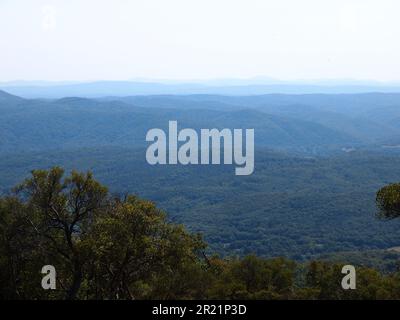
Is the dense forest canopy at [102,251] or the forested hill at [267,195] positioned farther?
the forested hill at [267,195]

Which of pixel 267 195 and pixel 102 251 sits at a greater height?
pixel 102 251

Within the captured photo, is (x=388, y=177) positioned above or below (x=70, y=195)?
below

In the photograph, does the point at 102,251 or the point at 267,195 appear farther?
the point at 267,195

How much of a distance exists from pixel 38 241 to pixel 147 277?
12.8 feet

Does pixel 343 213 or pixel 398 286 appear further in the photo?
pixel 343 213

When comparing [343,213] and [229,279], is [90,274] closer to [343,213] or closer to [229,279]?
[229,279]

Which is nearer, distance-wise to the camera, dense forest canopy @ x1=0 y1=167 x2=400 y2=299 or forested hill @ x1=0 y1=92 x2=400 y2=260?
dense forest canopy @ x1=0 y1=167 x2=400 y2=299

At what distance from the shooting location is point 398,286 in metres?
18.8

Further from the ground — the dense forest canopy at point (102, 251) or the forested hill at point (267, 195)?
the dense forest canopy at point (102, 251)

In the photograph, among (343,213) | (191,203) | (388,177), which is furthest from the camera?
(388,177)

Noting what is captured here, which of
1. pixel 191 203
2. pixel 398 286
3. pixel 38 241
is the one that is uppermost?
pixel 38 241

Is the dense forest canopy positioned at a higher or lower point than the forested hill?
higher
